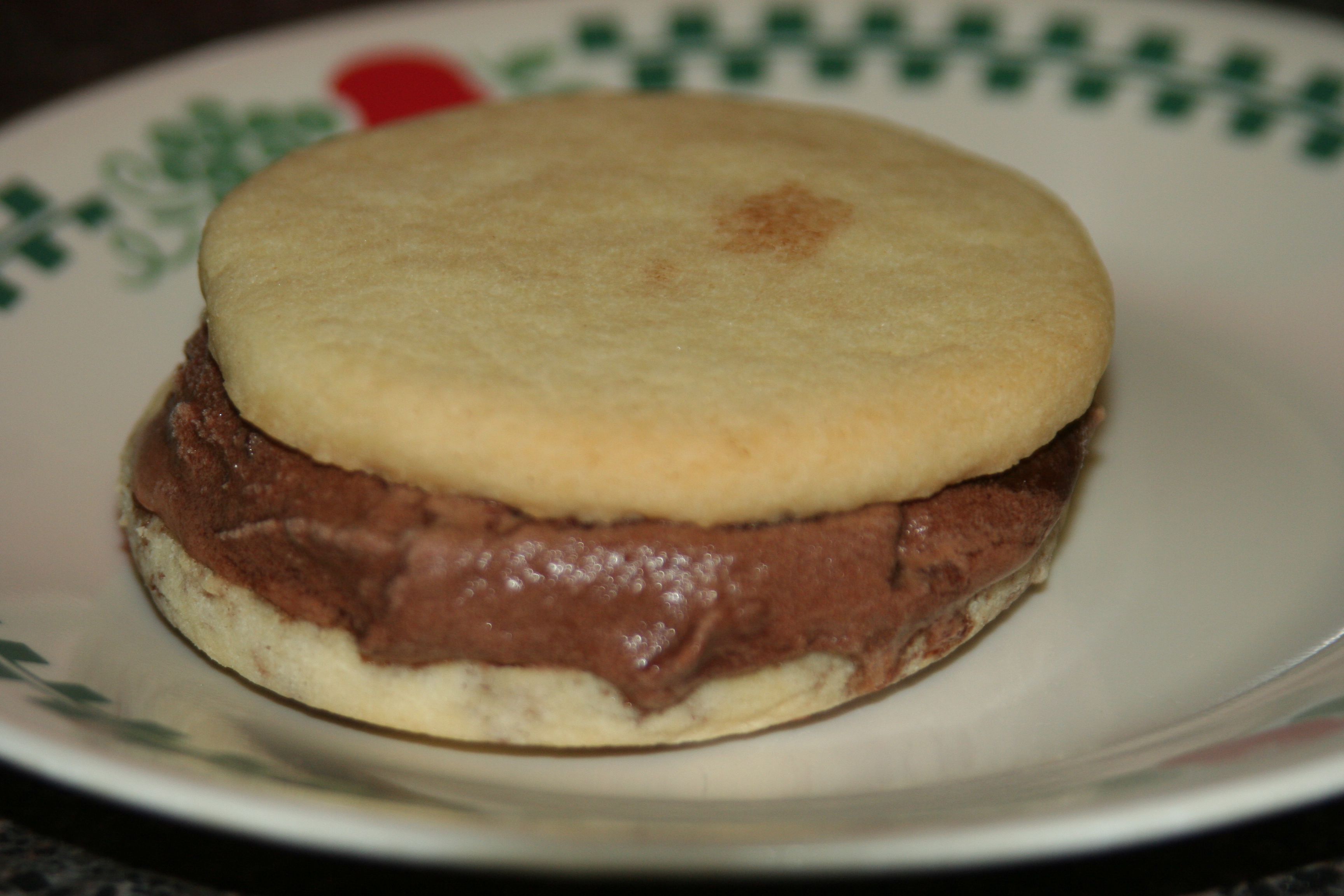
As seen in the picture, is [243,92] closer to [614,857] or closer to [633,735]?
[633,735]

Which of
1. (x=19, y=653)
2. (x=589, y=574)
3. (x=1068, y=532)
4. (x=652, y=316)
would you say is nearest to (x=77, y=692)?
(x=19, y=653)

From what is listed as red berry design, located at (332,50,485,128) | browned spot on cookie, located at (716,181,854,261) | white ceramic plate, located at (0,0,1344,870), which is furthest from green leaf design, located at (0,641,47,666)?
red berry design, located at (332,50,485,128)

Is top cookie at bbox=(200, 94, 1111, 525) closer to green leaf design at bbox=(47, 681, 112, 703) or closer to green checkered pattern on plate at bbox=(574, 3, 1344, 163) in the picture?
green leaf design at bbox=(47, 681, 112, 703)

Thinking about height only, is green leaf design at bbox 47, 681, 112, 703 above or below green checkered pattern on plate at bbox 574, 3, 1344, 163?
below

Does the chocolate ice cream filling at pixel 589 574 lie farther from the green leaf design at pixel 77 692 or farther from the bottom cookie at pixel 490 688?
the green leaf design at pixel 77 692

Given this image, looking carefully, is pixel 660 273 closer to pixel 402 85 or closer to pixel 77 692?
pixel 77 692

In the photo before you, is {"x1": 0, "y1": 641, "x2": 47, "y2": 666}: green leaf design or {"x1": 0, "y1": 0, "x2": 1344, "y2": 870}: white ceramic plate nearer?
{"x1": 0, "y1": 0, "x2": 1344, "y2": 870}: white ceramic plate

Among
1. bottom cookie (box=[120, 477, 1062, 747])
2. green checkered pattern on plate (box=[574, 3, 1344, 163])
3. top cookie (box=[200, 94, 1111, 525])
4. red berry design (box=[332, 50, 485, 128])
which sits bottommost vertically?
red berry design (box=[332, 50, 485, 128])
